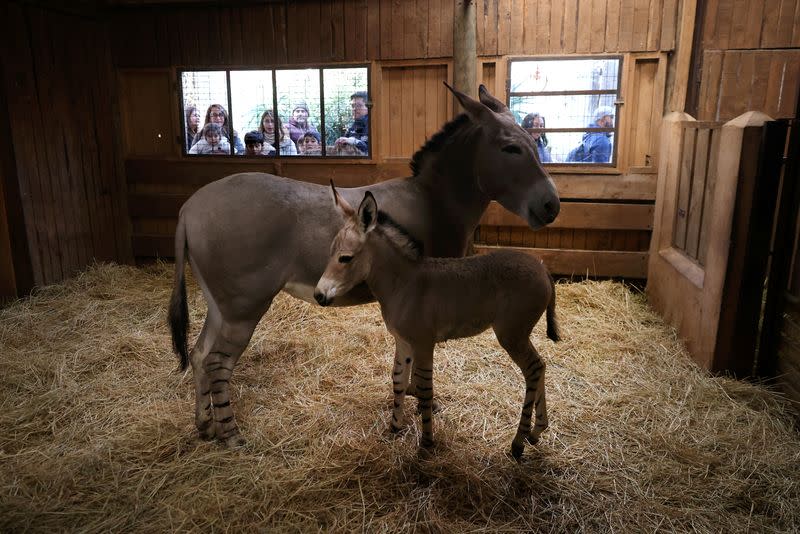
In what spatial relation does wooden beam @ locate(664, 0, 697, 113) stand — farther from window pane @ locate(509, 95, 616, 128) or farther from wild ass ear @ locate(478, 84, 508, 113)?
wild ass ear @ locate(478, 84, 508, 113)

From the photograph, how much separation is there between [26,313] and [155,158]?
2602mm

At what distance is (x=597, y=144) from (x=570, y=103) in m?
0.56

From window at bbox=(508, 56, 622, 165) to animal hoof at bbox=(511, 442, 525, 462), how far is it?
399 centimetres

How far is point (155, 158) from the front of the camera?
7016 mm

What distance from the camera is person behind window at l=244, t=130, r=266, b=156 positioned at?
21.9 ft

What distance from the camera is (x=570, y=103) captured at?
588 centimetres

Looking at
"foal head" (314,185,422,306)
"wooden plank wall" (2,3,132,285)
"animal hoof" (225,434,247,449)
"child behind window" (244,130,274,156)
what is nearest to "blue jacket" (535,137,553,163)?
"child behind window" (244,130,274,156)

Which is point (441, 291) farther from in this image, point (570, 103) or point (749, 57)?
point (749, 57)

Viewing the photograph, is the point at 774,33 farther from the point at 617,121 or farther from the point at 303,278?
the point at 303,278

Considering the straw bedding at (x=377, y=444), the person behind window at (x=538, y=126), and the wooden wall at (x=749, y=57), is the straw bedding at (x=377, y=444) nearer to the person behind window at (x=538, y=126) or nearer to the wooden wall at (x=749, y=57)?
the person behind window at (x=538, y=126)

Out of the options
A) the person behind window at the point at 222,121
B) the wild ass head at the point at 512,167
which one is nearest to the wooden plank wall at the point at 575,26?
the wild ass head at the point at 512,167

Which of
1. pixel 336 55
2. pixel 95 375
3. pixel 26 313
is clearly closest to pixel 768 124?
pixel 336 55

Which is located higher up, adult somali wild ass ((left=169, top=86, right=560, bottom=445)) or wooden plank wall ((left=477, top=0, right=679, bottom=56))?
wooden plank wall ((left=477, top=0, right=679, bottom=56))

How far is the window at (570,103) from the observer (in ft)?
19.0
